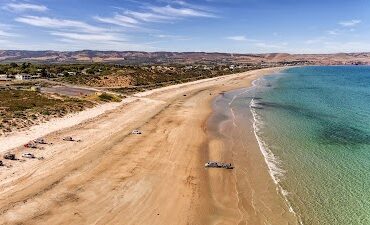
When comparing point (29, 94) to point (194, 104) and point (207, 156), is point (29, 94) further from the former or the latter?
point (207, 156)

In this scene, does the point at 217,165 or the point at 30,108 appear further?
the point at 30,108

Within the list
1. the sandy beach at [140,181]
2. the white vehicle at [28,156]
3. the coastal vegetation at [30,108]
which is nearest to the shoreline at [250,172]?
the sandy beach at [140,181]

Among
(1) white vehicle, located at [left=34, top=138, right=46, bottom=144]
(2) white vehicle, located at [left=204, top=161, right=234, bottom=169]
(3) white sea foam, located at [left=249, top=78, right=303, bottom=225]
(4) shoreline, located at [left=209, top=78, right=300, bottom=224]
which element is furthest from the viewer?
(1) white vehicle, located at [left=34, top=138, right=46, bottom=144]

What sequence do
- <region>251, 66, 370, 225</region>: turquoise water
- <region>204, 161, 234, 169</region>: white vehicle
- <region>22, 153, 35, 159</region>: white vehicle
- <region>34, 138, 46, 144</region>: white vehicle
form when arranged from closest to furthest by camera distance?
<region>251, 66, 370, 225</region>: turquoise water, <region>22, 153, 35, 159</region>: white vehicle, <region>204, 161, 234, 169</region>: white vehicle, <region>34, 138, 46, 144</region>: white vehicle

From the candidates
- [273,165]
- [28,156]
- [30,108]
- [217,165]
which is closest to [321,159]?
[273,165]

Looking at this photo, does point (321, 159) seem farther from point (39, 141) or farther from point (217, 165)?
point (39, 141)

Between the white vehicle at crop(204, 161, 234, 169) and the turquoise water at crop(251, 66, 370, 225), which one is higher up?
the white vehicle at crop(204, 161, 234, 169)

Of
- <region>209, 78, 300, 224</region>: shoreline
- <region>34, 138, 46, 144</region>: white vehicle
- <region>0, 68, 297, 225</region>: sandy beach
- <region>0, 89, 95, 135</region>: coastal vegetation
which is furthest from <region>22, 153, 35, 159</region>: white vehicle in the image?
<region>209, 78, 300, 224</region>: shoreline

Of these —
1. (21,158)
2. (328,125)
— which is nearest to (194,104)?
(328,125)

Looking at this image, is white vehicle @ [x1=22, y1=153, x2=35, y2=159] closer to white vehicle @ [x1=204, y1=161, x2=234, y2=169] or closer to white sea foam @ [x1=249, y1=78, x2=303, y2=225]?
white vehicle @ [x1=204, y1=161, x2=234, y2=169]

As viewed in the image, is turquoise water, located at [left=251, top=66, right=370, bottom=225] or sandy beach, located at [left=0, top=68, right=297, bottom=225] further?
turquoise water, located at [left=251, top=66, right=370, bottom=225]
